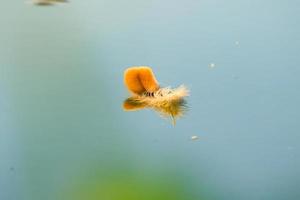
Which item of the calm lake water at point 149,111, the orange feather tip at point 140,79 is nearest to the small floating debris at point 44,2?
the calm lake water at point 149,111

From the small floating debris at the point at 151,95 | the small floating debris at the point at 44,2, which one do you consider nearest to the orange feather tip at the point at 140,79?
the small floating debris at the point at 151,95

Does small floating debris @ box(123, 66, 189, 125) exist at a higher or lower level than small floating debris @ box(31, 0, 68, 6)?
lower

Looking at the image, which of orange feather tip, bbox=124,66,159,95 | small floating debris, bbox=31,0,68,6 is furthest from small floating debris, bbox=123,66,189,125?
small floating debris, bbox=31,0,68,6

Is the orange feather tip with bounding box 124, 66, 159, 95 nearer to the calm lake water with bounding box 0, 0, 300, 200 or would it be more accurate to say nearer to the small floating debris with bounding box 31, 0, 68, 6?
the calm lake water with bounding box 0, 0, 300, 200

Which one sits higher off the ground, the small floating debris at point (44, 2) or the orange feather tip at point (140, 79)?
the small floating debris at point (44, 2)

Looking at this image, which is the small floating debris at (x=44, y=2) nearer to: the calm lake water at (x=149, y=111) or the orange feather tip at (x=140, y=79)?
the calm lake water at (x=149, y=111)

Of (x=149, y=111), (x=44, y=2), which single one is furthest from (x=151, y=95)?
(x=44, y=2)
